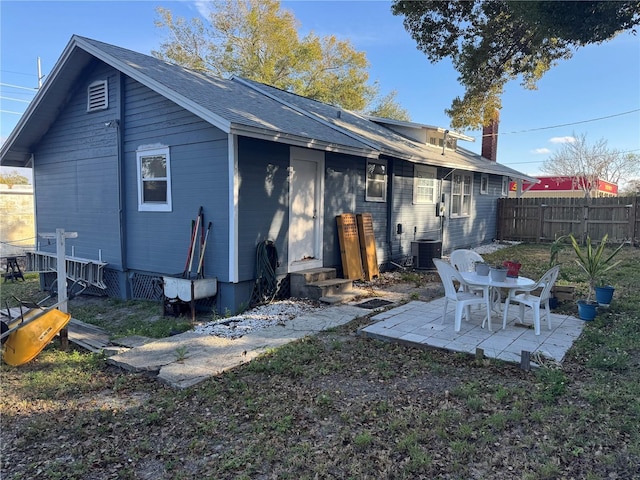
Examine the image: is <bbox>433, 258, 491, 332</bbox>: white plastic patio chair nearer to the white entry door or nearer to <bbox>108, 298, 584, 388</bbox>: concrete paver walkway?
<bbox>108, 298, 584, 388</bbox>: concrete paver walkway

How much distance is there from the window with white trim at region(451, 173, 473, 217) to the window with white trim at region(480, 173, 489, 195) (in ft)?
3.36

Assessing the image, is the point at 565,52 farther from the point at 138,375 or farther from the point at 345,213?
the point at 138,375

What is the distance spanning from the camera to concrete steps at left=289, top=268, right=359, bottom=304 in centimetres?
707

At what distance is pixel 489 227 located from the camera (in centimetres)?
1591

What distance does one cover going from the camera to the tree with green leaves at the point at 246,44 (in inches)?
Answer: 960

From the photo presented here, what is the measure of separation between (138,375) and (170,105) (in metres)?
4.52

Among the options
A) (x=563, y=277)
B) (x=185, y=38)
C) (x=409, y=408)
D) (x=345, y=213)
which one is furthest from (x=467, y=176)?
(x=185, y=38)

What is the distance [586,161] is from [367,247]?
28.1m

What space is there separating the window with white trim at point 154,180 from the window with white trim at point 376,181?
13.3ft

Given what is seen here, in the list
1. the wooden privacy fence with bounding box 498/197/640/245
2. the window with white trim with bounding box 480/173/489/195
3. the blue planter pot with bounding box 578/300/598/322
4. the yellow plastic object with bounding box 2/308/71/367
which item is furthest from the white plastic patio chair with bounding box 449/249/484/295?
the wooden privacy fence with bounding box 498/197/640/245

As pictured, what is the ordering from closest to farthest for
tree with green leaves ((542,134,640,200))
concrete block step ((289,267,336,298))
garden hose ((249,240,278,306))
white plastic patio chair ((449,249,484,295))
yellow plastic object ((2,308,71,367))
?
yellow plastic object ((2,308,71,367))
white plastic patio chair ((449,249,484,295))
garden hose ((249,240,278,306))
concrete block step ((289,267,336,298))
tree with green leaves ((542,134,640,200))

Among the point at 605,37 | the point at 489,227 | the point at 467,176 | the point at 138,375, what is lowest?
the point at 138,375

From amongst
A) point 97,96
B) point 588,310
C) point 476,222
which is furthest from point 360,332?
point 476,222

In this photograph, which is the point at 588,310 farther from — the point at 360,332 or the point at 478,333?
the point at 360,332
